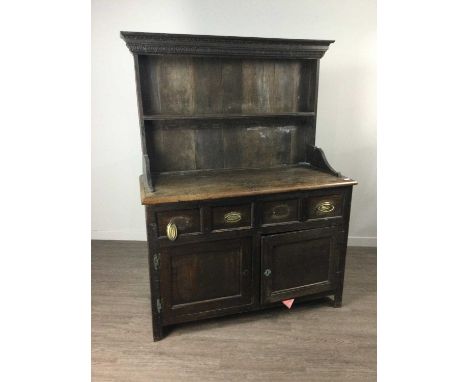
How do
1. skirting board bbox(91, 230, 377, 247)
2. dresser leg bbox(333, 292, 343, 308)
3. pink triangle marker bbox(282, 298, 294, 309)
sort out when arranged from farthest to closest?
skirting board bbox(91, 230, 377, 247), dresser leg bbox(333, 292, 343, 308), pink triangle marker bbox(282, 298, 294, 309)

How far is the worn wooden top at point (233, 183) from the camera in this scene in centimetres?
157

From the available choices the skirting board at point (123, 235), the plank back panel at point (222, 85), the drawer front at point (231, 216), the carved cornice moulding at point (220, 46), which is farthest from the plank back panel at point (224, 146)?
the skirting board at point (123, 235)

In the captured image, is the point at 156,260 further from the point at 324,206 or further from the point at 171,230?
the point at 324,206

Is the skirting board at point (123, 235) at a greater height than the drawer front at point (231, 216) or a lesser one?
lesser

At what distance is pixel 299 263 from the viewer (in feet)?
6.08

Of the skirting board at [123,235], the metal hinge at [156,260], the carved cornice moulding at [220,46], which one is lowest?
the skirting board at [123,235]

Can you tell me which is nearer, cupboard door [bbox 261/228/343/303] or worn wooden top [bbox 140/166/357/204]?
worn wooden top [bbox 140/166/357/204]

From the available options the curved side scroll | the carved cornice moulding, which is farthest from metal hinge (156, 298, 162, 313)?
the carved cornice moulding

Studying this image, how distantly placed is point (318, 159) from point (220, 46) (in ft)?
2.99

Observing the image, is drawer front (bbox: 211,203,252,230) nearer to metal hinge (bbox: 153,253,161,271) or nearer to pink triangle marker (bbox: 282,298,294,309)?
metal hinge (bbox: 153,253,161,271)

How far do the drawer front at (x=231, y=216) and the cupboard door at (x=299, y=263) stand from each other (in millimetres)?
162

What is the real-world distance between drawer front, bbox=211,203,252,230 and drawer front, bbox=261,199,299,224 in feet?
0.28

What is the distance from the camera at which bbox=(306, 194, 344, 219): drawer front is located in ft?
5.82

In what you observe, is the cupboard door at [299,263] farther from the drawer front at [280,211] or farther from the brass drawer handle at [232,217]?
the brass drawer handle at [232,217]
